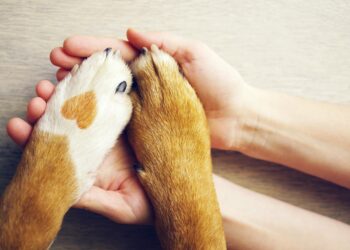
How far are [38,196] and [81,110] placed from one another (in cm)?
19

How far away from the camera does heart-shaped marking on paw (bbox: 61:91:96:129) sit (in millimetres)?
776

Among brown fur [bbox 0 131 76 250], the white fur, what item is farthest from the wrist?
brown fur [bbox 0 131 76 250]

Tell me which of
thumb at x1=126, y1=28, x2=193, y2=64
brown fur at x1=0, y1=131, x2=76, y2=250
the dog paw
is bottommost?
brown fur at x1=0, y1=131, x2=76, y2=250

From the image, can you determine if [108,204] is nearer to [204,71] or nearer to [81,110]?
[81,110]

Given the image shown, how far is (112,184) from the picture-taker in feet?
3.17

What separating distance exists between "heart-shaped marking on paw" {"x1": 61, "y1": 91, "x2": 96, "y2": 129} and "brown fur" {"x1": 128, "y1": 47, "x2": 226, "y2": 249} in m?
0.11

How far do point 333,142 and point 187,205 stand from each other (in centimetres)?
51

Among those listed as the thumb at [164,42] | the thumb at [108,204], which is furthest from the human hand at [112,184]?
the thumb at [164,42]

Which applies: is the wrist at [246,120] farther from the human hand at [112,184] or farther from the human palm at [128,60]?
the human hand at [112,184]

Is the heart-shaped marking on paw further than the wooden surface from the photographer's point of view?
No

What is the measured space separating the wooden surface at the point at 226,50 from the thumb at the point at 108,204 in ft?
0.42

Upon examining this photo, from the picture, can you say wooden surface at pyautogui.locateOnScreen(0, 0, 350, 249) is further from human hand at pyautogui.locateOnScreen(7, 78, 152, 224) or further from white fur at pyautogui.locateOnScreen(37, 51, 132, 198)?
white fur at pyautogui.locateOnScreen(37, 51, 132, 198)

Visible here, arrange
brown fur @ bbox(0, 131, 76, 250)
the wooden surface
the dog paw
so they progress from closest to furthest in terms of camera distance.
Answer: brown fur @ bbox(0, 131, 76, 250)
the dog paw
the wooden surface

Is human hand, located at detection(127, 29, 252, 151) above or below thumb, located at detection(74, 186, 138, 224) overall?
above
